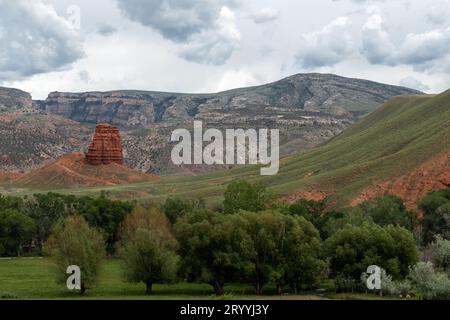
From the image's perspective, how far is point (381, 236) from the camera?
58750 mm

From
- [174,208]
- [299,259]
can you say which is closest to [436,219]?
[299,259]

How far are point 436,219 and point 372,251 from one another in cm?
2508

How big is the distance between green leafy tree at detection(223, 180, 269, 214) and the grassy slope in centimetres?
1322

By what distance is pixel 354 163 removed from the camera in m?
138

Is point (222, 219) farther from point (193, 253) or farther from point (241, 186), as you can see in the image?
point (241, 186)

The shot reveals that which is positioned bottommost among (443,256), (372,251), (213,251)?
(443,256)

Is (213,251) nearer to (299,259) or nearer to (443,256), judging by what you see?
(299,259)

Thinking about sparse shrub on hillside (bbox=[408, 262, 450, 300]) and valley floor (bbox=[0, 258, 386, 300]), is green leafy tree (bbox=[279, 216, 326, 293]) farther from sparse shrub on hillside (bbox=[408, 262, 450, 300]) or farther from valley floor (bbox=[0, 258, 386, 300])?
sparse shrub on hillside (bbox=[408, 262, 450, 300])

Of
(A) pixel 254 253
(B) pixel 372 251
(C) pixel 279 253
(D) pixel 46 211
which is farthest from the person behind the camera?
(D) pixel 46 211

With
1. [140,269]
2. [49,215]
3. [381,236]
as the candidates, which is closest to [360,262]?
[381,236]

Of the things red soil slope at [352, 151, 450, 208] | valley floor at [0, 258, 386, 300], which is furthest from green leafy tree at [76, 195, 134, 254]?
red soil slope at [352, 151, 450, 208]

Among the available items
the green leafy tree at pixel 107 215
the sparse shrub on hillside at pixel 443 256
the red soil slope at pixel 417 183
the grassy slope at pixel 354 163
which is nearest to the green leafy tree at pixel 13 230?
the green leafy tree at pixel 107 215
